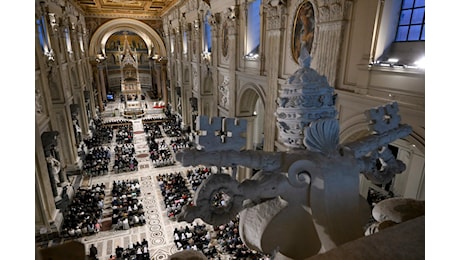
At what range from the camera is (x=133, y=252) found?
8.21 meters

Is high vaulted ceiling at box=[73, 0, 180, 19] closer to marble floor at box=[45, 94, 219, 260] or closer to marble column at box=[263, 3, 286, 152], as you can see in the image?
marble floor at box=[45, 94, 219, 260]

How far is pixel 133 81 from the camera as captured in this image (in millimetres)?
27062

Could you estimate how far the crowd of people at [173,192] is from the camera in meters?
10.6

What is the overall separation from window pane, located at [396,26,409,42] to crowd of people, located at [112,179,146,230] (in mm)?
9758

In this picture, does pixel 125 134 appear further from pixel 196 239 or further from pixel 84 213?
pixel 196 239

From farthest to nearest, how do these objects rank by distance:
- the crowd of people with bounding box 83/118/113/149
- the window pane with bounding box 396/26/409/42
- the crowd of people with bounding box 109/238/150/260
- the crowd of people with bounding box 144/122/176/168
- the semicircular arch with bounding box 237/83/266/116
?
the crowd of people with bounding box 83/118/113/149, the crowd of people with bounding box 144/122/176/168, the semicircular arch with bounding box 237/83/266/116, the crowd of people with bounding box 109/238/150/260, the window pane with bounding box 396/26/409/42

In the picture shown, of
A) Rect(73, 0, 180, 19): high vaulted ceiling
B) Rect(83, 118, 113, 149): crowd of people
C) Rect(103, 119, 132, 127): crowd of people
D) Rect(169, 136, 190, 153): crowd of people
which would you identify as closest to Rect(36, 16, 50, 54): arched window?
Rect(83, 118, 113, 149): crowd of people

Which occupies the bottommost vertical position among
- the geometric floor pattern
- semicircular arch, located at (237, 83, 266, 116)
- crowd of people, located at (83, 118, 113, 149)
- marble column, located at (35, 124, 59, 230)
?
the geometric floor pattern

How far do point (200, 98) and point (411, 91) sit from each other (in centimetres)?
1321

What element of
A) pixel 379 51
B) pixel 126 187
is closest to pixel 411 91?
pixel 379 51

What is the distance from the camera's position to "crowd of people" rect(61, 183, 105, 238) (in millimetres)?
9219

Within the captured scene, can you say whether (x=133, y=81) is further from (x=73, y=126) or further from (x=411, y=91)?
(x=411, y=91)

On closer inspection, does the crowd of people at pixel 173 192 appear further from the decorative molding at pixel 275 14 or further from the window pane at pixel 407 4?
the window pane at pixel 407 4
